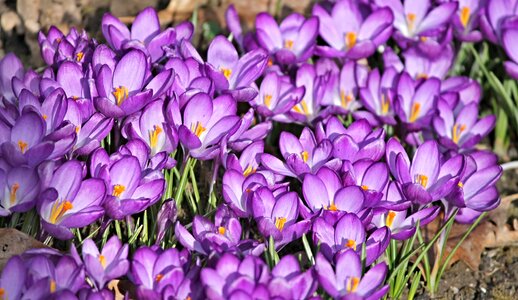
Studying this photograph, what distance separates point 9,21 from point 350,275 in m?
1.73

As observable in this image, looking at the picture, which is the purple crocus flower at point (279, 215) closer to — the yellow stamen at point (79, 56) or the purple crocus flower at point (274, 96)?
the purple crocus flower at point (274, 96)

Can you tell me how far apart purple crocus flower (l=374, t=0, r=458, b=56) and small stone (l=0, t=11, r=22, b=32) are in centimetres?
127

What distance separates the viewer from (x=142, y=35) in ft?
8.98

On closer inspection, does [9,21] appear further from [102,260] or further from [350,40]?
[102,260]

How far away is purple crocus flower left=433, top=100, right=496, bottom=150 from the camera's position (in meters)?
2.79

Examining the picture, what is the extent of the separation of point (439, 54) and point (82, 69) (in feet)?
4.08

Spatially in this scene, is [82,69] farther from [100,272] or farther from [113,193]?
[100,272]

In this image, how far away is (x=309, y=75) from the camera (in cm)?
290

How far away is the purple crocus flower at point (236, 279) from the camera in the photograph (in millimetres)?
Answer: 1902

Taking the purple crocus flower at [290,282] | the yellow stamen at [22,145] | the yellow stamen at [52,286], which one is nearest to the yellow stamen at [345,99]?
the purple crocus flower at [290,282]

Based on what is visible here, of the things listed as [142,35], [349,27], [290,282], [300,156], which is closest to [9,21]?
[142,35]

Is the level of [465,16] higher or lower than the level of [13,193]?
lower

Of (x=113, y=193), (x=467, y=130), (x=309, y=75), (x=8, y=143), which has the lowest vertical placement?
(x=467, y=130)

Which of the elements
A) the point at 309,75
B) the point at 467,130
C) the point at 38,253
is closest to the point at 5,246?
the point at 38,253
